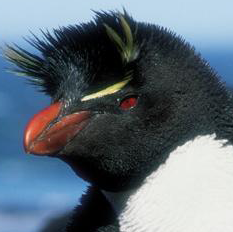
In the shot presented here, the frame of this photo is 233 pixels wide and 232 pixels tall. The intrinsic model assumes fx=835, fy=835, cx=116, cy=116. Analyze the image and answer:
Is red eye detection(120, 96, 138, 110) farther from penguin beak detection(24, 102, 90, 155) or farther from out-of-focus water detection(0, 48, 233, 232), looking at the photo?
out-of-focus water detection(0, 48, 233, 232)

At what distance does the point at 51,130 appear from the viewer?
84.0 inches

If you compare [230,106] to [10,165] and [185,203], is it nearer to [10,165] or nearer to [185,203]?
[185,203]

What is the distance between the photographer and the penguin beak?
6.97 feet

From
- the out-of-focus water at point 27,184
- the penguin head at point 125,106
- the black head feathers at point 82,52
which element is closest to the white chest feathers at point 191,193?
the penguin head at point 125,106

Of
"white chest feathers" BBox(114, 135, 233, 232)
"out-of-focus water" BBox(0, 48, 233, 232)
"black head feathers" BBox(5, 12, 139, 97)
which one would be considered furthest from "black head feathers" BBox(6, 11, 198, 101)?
"out-of-focus water" BBox(0, 48, 233, 232)

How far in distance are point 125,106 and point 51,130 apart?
0.21m

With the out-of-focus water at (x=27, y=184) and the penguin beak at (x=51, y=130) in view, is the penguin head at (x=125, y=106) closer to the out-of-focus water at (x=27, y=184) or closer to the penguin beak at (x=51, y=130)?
the penguin beak at (x=51, y=130)

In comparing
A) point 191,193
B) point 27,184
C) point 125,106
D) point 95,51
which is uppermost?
point 95,51

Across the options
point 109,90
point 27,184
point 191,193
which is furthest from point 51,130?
point 27,184

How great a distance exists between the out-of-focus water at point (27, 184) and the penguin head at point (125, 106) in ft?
12.9

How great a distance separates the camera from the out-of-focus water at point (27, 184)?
711 cm

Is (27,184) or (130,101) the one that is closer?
(130,101)

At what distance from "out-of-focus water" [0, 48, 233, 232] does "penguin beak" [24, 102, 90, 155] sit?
12.9 ft

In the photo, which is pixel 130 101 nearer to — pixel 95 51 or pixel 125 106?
pixel 125 106
